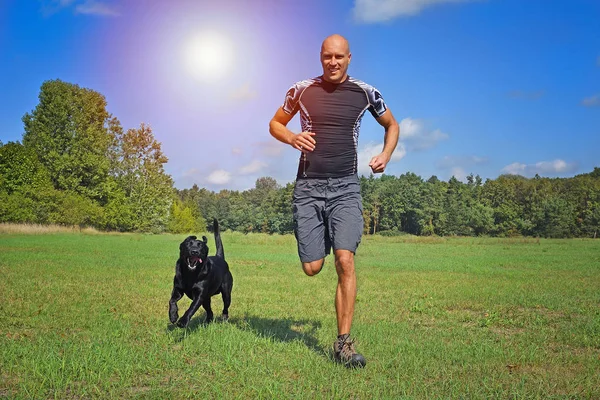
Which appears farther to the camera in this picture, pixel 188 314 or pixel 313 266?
pixel 188 314

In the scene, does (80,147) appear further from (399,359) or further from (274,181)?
(274,181)

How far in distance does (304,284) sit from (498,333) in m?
6.07

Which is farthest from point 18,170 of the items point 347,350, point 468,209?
point 468,209

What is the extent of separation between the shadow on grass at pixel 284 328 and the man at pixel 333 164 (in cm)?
103

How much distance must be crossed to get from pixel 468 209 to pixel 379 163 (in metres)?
91.0

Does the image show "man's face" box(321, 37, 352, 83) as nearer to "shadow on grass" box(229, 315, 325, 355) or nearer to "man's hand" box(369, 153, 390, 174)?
"man's hand" box(369, 153, 390, 174)

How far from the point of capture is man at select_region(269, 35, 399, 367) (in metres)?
5.18

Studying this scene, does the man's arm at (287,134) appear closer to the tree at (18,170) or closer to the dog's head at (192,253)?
the dog's head at (192,253)

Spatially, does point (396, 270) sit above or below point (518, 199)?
below

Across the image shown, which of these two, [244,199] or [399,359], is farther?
[244,199]

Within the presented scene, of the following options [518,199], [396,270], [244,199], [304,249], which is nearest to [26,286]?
[304,249]

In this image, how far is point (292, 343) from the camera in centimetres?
567

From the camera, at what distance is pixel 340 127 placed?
5242 mm

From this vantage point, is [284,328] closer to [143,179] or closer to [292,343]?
[292,343]
